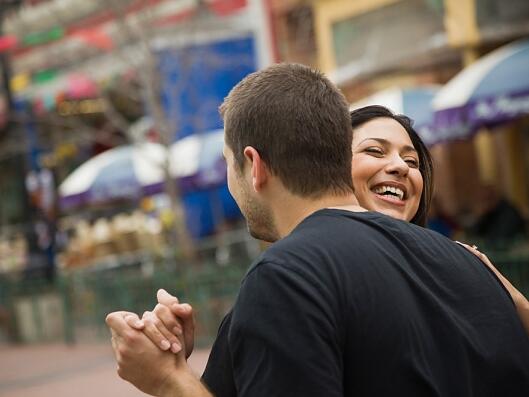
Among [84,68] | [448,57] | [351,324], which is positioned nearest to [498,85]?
[448,57]

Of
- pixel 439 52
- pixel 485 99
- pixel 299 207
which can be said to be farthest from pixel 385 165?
pixel 439 52

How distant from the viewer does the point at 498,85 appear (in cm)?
1207

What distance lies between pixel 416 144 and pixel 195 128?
17104 mm

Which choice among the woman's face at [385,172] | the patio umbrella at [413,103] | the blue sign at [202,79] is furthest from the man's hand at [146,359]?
the blue sign at [202,79]

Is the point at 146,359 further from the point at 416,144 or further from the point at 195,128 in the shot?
the point at 195,128

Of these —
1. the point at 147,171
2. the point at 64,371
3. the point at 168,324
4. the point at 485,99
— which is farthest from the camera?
the point at 147,171

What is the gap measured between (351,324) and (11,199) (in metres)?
Answer: 34.7

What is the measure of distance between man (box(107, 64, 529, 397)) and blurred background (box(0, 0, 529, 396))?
30.0 ft

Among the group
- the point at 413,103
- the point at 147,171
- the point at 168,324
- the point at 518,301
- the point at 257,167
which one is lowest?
the point at 147,171

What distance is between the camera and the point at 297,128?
2.47m

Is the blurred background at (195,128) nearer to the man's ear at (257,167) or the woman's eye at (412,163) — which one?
the woman's eye at (412,163)

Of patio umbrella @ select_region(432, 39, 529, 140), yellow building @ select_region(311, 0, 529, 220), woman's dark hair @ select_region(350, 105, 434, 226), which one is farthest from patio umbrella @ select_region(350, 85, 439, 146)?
woman's dark hair @ select_region(350, 105, 434, 226)

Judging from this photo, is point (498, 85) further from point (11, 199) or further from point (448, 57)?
point (11, 199)

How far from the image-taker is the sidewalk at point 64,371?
13039 mm
